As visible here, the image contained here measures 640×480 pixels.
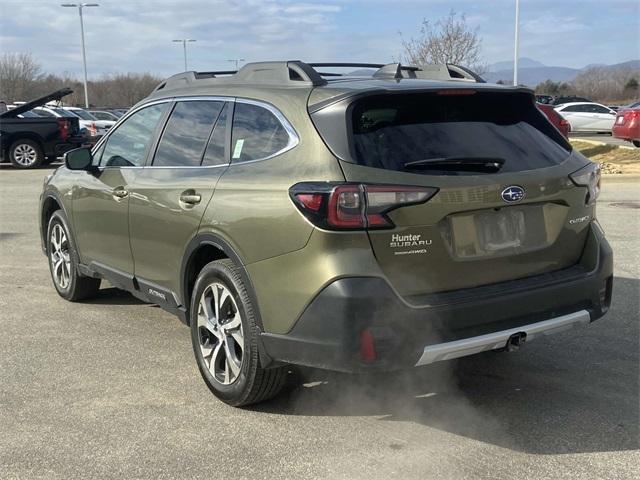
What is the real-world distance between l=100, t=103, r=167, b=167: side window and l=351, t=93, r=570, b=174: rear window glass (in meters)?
1.93

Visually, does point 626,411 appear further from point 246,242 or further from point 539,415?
point 246,242

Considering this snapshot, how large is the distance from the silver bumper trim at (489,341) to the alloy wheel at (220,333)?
1.05 meters

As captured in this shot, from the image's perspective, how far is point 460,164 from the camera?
3449mm

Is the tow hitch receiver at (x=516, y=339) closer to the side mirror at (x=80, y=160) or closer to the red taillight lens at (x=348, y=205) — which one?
the red taillight lens at (x=348, y=205)

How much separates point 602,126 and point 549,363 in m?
29.2

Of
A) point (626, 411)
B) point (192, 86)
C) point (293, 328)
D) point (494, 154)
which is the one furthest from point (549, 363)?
point (192, 86)

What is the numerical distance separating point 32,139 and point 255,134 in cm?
1679

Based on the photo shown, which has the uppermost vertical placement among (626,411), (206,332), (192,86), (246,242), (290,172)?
(192,86)

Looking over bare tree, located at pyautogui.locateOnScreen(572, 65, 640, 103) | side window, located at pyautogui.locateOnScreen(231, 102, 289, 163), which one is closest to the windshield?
side window, located at pyautogui.locateOnScreen(231, 102, 289, 163)

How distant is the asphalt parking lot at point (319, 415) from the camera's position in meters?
3.30

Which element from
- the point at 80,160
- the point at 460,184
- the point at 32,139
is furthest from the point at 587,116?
the point at 460,184

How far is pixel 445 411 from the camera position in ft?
12.7

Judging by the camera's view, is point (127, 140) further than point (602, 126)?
No

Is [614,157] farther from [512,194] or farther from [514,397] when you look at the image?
[512,194]
